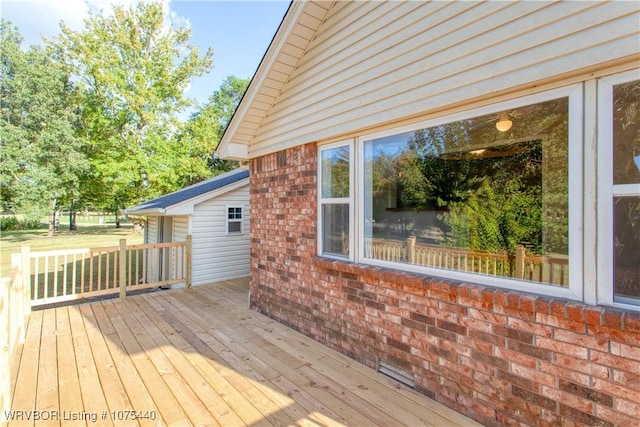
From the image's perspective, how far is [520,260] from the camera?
2.72 meters

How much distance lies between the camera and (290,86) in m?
4.40

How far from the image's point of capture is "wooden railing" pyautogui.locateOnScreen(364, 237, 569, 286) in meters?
2.25

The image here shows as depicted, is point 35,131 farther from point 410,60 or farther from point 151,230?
point 410,60

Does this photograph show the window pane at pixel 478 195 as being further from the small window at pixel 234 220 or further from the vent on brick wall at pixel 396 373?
the small window at pixel 234 220

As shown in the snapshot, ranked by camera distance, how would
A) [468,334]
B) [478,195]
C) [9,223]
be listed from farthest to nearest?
[9,223]
[478,195]
[468,334]

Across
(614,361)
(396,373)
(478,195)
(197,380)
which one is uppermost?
(478,195)

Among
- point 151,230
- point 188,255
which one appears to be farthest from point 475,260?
point 151,230

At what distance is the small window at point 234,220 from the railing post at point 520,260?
23.8ft

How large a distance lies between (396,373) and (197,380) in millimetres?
2096

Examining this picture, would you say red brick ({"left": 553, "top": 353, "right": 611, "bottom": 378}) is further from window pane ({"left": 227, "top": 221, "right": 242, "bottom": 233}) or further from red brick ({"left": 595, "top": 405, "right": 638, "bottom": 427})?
window pane ({"left": 227, "top": 221, "right": 242, "bottom": 233})

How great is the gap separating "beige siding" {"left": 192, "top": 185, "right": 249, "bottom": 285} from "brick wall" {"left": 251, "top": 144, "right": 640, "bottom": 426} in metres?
4.18

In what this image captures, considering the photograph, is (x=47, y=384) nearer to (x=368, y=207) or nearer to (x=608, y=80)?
(x=368, y=207)

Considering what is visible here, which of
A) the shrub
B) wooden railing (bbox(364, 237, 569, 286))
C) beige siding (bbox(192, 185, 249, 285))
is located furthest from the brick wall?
the shrub

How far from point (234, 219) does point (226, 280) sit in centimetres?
175
